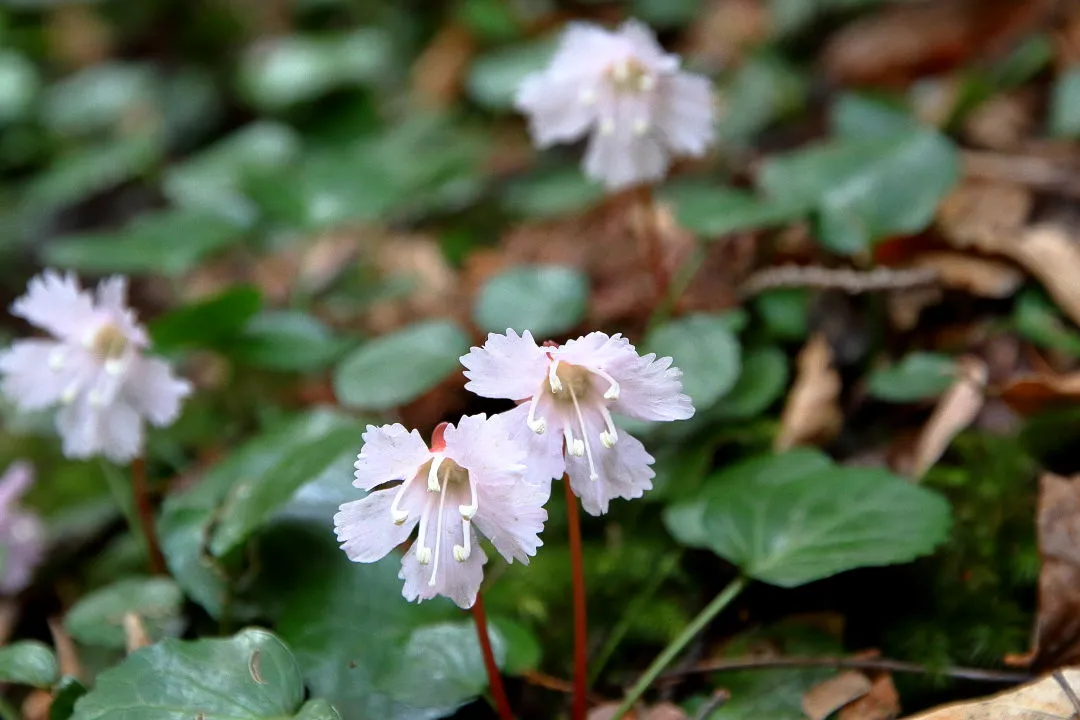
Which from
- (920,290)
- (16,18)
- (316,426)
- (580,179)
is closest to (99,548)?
(316,426)

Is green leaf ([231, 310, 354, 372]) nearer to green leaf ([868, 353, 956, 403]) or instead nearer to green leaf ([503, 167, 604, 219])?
green leaf ([503, 167, 604, 219])

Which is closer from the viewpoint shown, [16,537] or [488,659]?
[488,659]

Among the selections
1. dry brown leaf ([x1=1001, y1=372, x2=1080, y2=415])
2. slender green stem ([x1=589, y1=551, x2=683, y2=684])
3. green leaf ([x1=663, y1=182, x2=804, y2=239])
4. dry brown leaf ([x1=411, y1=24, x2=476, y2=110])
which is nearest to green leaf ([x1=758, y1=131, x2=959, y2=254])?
green leaf ([x1=663, y1=182, x2=804, y2=239])

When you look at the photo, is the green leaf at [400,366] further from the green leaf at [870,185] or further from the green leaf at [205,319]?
the green leaf at [870,185]

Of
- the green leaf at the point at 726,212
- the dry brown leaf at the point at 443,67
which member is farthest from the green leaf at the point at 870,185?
the dry brown leaf at the point at 443,67

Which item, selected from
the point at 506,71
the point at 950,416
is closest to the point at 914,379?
the point at 950,416

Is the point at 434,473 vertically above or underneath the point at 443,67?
above

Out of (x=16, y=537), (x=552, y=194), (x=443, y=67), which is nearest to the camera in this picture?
(x=16, y=537)

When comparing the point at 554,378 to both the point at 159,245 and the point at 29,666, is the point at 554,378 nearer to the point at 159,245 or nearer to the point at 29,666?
the point at 29,666
